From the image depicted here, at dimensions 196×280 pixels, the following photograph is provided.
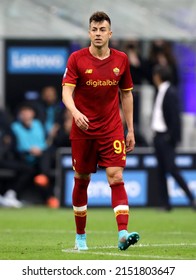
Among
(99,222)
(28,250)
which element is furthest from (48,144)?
(28,250)

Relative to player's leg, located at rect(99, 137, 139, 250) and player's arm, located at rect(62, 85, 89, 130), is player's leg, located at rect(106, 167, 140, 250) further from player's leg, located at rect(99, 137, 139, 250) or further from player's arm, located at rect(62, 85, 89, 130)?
player's arm, located at rect(62, 85, 89, 130)

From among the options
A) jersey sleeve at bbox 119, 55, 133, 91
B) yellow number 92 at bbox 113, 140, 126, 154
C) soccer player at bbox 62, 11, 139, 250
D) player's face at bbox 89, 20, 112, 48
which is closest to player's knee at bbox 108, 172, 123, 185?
soccer player at bbox 62, 11, 139, 250

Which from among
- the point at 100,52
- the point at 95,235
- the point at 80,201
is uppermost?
the point at 100,52

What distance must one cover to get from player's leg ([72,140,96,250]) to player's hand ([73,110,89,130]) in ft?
1.50

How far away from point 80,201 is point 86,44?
39.2ft

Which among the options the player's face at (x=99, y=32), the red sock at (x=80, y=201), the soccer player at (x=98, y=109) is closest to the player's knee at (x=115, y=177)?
the soccer player at (x=98, y=109)

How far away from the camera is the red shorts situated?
1190 centimetres

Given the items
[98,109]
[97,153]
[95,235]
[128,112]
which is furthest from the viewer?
[95,235]

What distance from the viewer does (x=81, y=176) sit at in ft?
39.5

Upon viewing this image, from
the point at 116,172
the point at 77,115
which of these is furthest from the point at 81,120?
the point at 116,172

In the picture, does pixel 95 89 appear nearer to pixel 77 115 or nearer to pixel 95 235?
pixel 77 115

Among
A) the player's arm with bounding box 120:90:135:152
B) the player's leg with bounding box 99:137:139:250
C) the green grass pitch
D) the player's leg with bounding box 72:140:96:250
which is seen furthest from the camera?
the player's arm with bounding box 120:90:135:152
